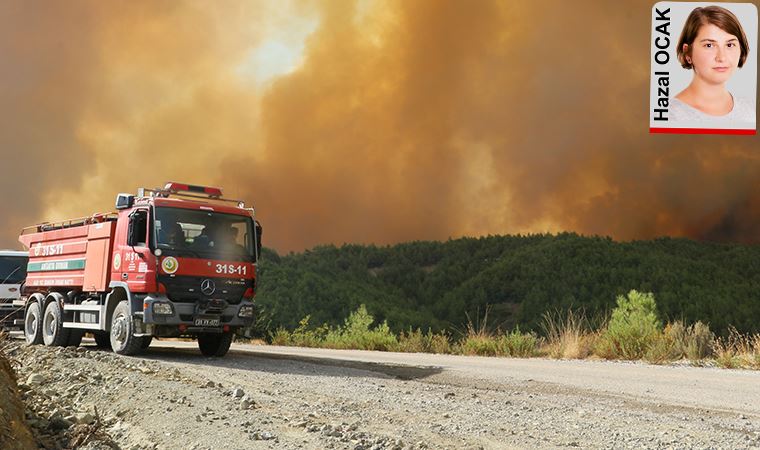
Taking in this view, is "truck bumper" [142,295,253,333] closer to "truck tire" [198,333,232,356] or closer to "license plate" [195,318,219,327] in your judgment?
"license plate" [195,318,219,327]

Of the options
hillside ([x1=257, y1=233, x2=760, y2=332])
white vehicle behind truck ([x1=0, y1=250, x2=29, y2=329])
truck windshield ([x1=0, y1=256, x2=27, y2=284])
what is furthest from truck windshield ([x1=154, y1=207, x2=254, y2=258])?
hillside ([x1=257, y1=233, x2=760, y2=332])

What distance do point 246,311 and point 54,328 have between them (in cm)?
541

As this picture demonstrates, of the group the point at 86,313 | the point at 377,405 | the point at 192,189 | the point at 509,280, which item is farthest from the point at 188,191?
the point at 509,280

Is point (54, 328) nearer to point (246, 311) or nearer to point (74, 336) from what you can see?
point (74, 336)

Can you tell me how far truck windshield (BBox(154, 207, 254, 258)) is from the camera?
14461 mm

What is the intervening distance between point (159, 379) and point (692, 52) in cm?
1264

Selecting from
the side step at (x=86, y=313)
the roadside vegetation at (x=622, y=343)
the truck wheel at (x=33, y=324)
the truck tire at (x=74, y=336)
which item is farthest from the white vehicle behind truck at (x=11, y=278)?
the roadside vegetation at (x=622, y=343)

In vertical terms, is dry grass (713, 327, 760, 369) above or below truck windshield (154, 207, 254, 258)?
below

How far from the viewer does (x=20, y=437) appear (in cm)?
661

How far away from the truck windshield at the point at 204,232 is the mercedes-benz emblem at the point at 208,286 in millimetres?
540

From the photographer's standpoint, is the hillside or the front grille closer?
the front grille

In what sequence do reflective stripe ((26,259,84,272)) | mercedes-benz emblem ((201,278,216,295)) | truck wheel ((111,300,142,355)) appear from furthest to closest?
reflective stripe ((26,259,84,272)) → mercedes-benz emblem ((201,278,216,295)) → truck wheel ((111,300,142,355))

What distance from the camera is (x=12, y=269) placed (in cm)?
2264

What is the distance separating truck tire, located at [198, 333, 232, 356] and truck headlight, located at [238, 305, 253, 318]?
2.41 ft
